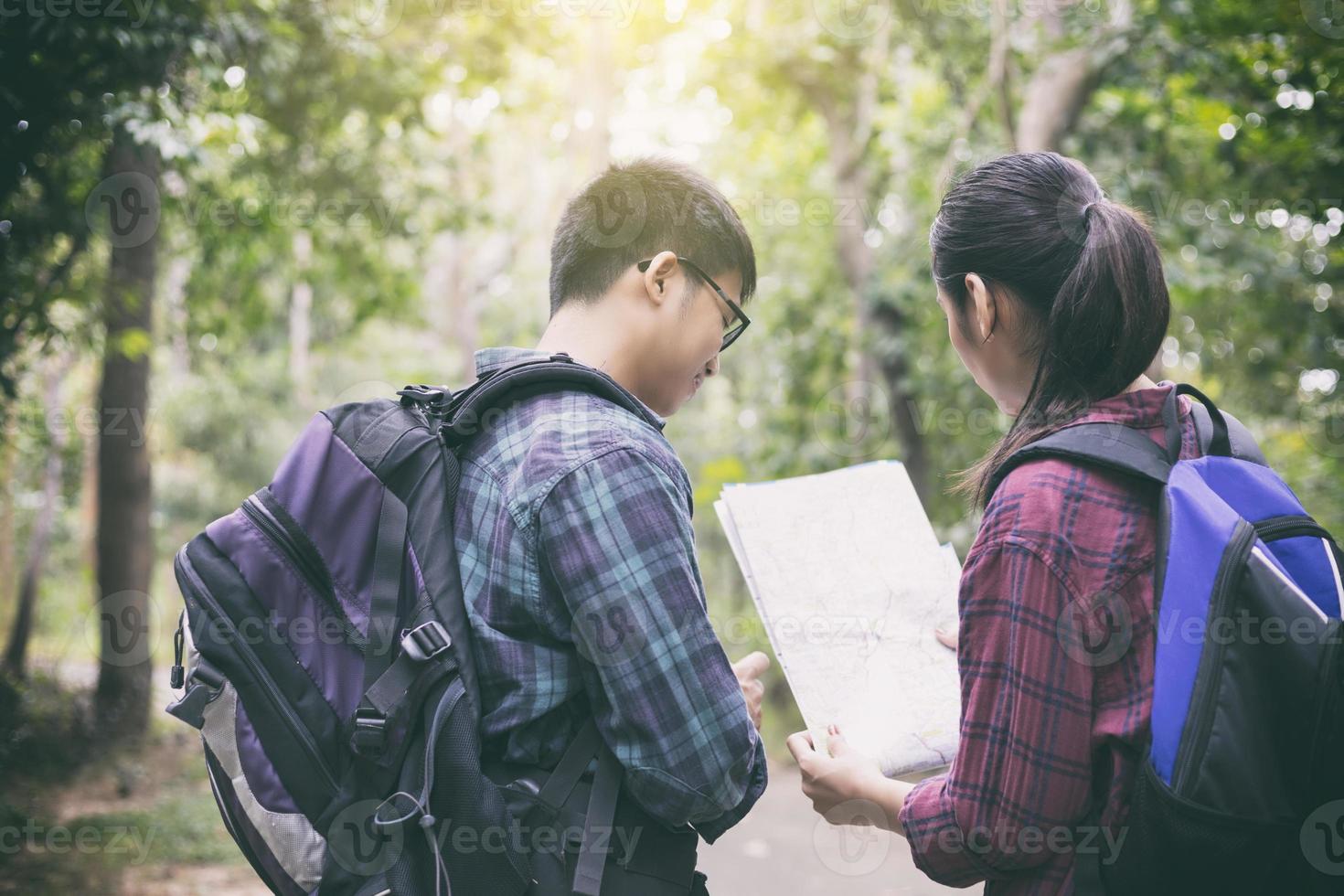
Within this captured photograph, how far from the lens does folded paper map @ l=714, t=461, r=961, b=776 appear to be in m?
1.58

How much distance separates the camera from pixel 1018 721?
1.22 m

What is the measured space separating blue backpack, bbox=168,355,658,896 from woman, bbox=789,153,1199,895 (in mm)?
518

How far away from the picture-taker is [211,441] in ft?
47.3

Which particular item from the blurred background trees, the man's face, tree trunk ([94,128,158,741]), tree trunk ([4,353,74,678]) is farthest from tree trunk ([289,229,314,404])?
the man's face

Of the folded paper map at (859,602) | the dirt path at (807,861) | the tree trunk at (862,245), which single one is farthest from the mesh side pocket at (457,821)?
the tree trunk at (862,245)

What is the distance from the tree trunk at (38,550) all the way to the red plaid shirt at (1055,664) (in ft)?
27.4

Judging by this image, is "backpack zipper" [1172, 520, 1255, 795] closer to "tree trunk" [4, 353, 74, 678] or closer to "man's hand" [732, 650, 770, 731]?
"man's hand" [732, 650, 770, 731]

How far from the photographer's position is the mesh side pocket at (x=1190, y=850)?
3.67 feet

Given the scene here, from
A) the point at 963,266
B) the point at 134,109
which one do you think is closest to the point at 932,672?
the point at 963,266

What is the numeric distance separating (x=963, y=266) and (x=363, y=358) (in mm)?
19590

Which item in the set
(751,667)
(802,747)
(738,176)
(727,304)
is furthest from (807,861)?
(738,176)

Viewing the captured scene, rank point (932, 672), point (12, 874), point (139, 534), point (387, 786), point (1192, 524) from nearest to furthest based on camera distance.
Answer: point (1192, 524) → point (387, 786) → point (932, 672) → point (12, 874) → point (139, 534)

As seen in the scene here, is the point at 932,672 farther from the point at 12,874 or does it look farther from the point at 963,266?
the point at 12,874

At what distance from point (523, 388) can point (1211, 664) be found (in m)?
1.02
